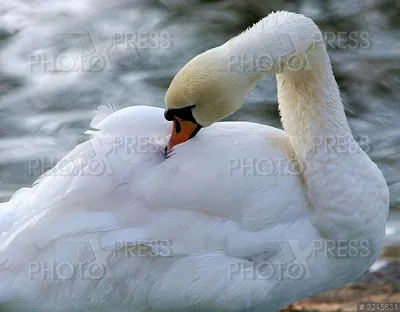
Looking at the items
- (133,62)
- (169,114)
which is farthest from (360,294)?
(133,62)

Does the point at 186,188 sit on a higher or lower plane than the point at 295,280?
higher

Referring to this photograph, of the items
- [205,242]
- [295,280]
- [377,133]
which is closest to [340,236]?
[295,280]

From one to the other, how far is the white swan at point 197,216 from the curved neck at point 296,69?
0.01m

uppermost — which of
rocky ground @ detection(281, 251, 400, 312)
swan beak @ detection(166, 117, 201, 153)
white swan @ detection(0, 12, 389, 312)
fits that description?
swan beak @ detection(166, 117, 201, 153)

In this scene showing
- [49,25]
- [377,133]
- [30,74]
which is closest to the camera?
[377,133]

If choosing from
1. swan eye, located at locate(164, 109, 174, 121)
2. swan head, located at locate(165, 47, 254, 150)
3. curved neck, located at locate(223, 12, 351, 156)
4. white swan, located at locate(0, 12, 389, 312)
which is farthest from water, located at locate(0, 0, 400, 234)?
swan eye, located at locate(164, 109, 174, 121)

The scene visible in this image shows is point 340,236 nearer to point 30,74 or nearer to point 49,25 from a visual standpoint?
point 30,74

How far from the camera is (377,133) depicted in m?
9.41

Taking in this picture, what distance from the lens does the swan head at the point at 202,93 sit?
5.65 meters

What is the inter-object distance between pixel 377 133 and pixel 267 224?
3.89m

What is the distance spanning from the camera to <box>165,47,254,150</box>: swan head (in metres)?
5.65

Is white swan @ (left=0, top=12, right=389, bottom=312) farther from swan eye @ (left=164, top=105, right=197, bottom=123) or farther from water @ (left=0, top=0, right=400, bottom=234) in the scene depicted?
water @ (left=0, top=0, right=400, bottom=234)

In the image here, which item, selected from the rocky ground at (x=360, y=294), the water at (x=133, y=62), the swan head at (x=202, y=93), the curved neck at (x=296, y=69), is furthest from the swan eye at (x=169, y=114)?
the water at (x=133, y=62)

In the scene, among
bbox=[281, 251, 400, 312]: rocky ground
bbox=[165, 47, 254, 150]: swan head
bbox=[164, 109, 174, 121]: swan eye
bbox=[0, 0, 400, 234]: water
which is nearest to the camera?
bbox=[165, 47, 254, 150]: swan head
